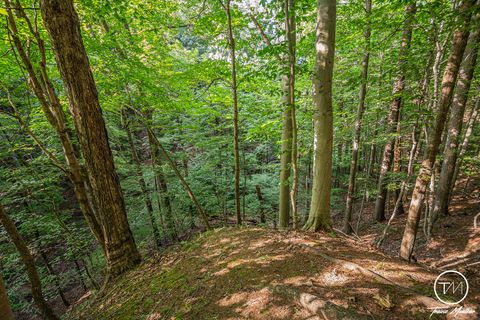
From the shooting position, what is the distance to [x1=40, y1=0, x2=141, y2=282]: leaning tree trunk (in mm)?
3467

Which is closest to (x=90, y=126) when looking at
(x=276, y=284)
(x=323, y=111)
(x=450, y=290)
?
(x=276, y=284)

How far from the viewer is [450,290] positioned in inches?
84.6

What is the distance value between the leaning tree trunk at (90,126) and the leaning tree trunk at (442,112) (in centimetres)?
534

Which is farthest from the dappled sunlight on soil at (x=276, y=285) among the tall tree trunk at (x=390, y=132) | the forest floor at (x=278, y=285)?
the tall tree trunk at (x=390, y=132)

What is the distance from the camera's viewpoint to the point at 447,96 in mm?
3121

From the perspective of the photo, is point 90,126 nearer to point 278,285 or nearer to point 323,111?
point 278,285

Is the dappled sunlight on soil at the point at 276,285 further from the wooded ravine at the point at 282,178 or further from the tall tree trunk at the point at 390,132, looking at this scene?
the tall tree trunk at the point at 390,132

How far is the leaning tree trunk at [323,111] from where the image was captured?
3734 millimetres

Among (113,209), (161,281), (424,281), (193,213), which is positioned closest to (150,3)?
(113,209)

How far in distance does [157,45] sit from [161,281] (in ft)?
23.5

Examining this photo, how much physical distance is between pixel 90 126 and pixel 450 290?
17.9ft

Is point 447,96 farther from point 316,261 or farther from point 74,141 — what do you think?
point 74,141

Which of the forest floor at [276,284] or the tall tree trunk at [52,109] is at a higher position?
the tall tree trunk at [52,109]

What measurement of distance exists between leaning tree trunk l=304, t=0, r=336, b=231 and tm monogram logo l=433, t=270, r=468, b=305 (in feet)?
6.28
